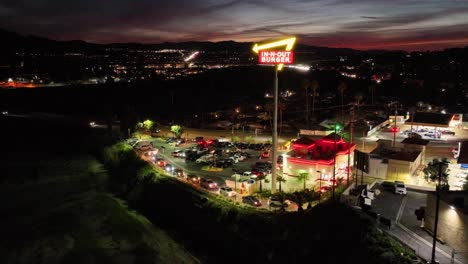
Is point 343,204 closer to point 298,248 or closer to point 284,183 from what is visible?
point 298,248

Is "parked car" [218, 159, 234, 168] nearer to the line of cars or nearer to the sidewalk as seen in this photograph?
the sidewalk

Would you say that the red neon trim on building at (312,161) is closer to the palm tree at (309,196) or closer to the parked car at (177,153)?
the palm tree at (309,196)

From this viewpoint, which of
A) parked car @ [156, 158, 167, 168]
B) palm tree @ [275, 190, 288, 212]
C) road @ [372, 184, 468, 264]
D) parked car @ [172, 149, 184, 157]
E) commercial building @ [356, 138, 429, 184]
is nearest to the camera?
road @ [372, 184, 468, 264]

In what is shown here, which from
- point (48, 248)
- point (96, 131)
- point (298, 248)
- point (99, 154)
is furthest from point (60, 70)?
point (298, 248)

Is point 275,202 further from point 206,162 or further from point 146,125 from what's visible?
point 146,125

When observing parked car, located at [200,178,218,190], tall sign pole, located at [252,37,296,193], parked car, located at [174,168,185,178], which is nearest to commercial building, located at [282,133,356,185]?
tall sign pole, located at [252,37,296,193]
